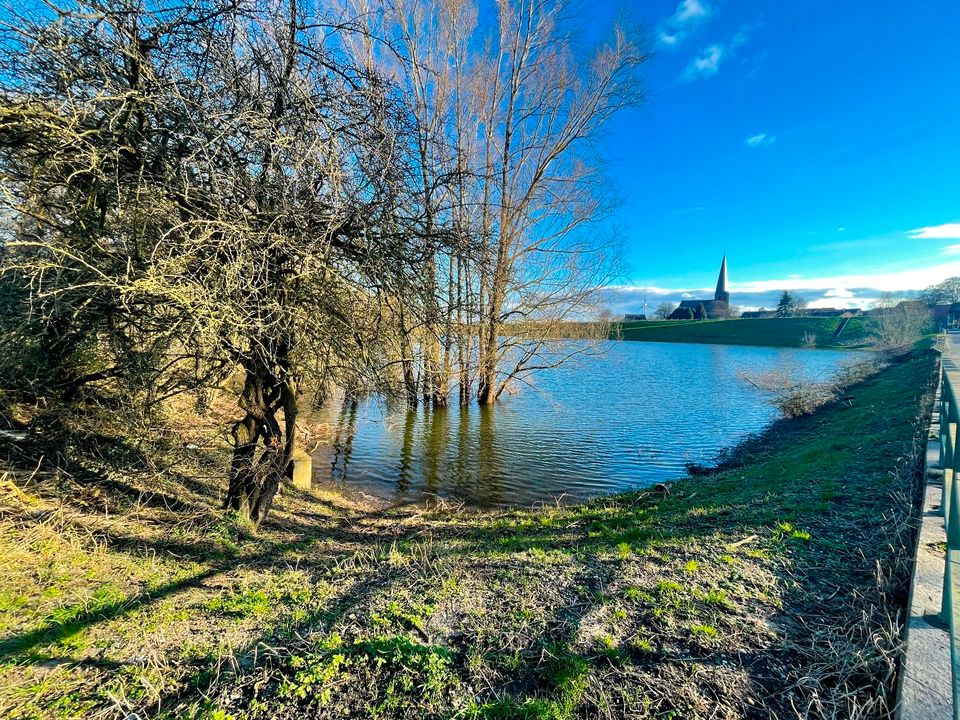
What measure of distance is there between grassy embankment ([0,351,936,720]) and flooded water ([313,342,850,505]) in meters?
Answer: 3.14

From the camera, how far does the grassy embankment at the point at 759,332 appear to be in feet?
185

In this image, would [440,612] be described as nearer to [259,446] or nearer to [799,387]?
[259,446]

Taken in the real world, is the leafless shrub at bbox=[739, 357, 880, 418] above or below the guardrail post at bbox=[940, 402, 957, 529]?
below

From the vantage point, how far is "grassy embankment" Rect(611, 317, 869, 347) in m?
56.4

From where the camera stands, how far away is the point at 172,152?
389 cm

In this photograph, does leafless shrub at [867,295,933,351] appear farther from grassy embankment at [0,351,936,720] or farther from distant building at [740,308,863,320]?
grassy embankment at [0,351,936,720]

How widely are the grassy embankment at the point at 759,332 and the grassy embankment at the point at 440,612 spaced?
179 ft

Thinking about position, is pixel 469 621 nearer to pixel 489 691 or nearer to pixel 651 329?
pixel 489 691

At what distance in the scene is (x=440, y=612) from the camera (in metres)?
2.98

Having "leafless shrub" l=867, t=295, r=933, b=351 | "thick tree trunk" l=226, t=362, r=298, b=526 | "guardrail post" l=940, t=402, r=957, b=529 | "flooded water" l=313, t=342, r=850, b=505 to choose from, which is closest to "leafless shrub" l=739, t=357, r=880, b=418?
"flooded water" l=313, t=342, r=850, b=505

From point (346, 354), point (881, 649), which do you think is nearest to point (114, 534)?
point (346, 354)

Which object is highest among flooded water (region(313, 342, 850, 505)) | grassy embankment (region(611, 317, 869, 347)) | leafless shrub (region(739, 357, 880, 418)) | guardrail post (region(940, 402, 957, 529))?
grassy embankment (region(611, 317, 869, 347))

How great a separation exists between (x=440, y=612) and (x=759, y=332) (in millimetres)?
74905

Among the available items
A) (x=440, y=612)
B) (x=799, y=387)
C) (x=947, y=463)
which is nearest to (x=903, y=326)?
(x=799, y=387)
